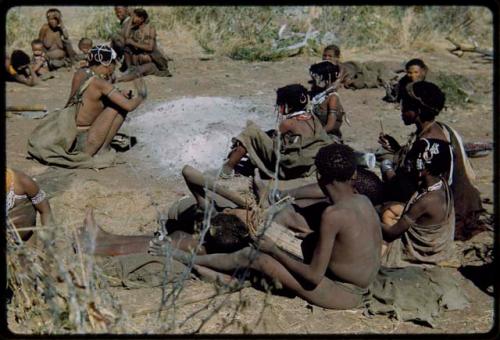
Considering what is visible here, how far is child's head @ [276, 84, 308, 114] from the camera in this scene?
6746 mm

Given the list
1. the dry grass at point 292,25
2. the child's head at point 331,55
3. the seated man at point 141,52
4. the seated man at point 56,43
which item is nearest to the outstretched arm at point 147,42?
the seated man at point 141,52

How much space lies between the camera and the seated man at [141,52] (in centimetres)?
1062

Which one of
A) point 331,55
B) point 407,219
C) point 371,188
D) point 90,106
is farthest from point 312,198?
point 331,55

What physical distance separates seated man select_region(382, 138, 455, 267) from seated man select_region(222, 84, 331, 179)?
171cm

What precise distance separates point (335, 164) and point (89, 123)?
363 cm

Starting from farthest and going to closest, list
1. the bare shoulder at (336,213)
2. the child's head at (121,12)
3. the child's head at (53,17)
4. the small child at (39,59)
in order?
the child's head at (121,12), the child's head at (53,17), the small child at (39,59), the bare shoulder at (336,213)

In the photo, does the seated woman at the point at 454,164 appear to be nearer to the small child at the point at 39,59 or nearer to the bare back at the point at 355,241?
the bare back at the point at 355,241

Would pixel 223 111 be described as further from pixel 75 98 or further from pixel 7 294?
pixel 7 294

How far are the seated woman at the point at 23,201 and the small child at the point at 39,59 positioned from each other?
20.2ft

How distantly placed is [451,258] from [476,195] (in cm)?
75

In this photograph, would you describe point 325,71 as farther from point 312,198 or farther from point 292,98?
point 312,198

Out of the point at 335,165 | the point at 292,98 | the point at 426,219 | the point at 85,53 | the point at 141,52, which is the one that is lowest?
the point at 85,53

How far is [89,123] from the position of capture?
24.2 feet

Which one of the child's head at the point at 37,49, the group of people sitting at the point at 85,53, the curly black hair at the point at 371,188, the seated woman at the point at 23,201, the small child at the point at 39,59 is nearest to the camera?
the seated woman at the point at 23,201
